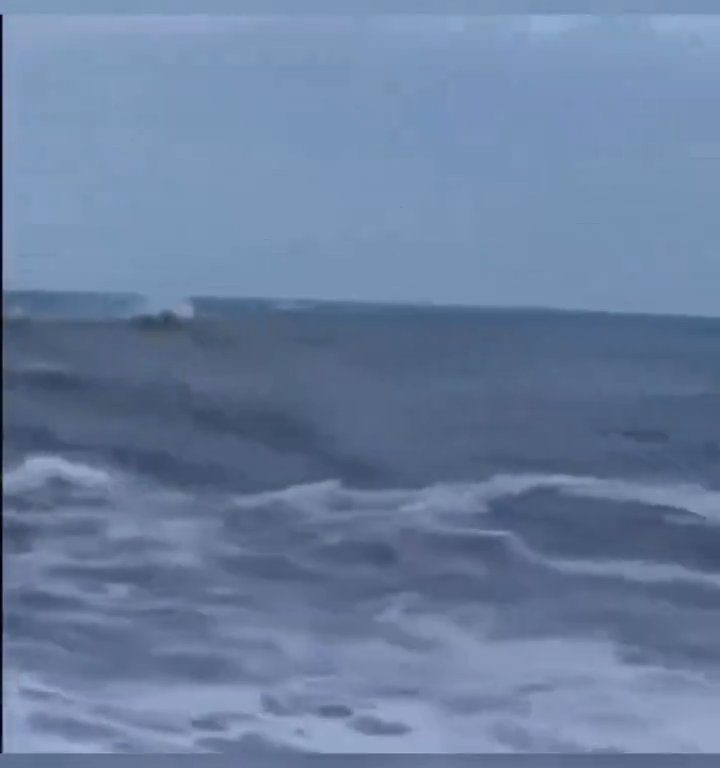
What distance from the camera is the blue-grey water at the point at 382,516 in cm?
101

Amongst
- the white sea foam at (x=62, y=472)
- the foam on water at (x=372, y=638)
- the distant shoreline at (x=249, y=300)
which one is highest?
the distant shoreline at (x=249, y=300)

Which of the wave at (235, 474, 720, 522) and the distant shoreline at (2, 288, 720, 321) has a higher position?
the distant shoreline at (2, 288, 720, 321)

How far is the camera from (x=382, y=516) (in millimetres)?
1017

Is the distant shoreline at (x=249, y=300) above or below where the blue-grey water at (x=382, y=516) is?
above

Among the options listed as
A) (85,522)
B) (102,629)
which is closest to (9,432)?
(85,522)

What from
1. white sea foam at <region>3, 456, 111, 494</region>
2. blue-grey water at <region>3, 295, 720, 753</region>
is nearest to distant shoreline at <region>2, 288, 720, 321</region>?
blue-grey water at <region>3, 295, 720, 753</region>

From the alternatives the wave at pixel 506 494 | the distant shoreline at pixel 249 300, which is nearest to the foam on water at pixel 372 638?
the wave at pixel 506 494

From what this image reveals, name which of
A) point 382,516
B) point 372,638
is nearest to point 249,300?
point 382,516

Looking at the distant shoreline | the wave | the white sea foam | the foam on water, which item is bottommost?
the foam on water

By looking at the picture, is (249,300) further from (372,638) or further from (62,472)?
(372,638)

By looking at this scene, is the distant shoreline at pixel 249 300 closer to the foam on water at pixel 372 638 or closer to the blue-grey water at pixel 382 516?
the blue-grey water at pixel 382 516

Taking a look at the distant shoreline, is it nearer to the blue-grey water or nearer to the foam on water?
the blue-grey water

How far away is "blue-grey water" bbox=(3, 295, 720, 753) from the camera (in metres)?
1.01

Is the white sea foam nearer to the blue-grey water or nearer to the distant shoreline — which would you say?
the blue-grey water
